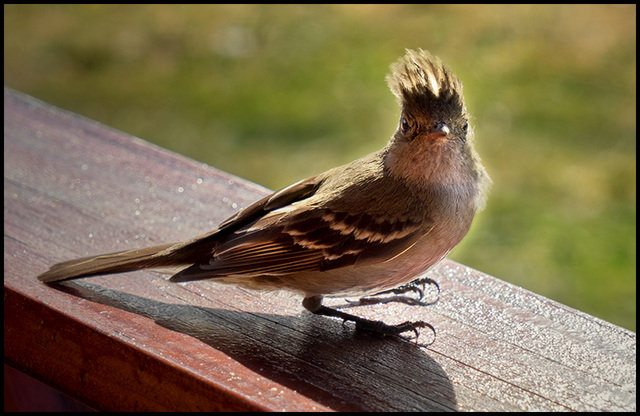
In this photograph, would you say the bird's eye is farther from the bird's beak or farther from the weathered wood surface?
the weathered wood surface

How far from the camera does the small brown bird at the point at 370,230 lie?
261cm

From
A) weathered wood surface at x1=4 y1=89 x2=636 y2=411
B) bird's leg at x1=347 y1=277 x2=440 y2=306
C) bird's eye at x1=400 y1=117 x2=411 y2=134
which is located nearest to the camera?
weathered wood surface at x1=4 y1=89 x2=636 y2=411

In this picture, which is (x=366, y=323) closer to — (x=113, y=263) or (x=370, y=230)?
(x=370, y=230)

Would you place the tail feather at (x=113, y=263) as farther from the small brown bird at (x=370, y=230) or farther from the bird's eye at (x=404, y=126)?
the bird's eye at (x=404, y=126)

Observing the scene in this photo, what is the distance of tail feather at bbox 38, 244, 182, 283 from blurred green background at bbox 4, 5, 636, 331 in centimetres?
326

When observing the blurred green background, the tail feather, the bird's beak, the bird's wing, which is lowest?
the tail feather

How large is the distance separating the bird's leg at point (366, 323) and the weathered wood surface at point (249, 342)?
0.04 m

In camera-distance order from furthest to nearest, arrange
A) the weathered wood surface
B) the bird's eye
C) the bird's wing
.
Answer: the bird's eye
the bird's wing
the weathered wood surface

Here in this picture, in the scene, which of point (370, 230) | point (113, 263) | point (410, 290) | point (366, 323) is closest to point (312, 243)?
point (370, 230)

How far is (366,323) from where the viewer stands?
2637 mm

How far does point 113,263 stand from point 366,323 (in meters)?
0.81

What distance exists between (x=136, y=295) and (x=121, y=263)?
0.14 m

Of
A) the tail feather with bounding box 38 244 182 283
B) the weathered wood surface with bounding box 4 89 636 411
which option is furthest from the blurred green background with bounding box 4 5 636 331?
the tail feather with bounding box 38 244 182 283

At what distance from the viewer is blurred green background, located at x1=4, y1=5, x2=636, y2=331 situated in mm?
5805
